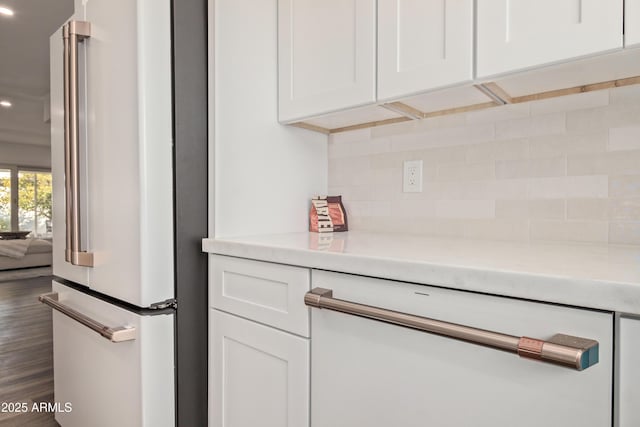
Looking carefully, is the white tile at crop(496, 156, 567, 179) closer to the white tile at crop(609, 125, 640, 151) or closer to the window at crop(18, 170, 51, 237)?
the white tile at crop(609, 125, 640, 151)

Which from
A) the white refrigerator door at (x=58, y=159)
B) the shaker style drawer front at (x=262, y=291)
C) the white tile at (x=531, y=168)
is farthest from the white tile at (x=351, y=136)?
the white refrigerator door at (x=58, y=159)

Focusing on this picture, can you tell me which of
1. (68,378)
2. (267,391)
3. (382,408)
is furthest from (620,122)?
(68,378)

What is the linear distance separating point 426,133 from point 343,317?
805mm

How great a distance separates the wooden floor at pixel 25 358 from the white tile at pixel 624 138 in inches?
100

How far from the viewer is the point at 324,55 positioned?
1269mm

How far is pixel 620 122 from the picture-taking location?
1.03m

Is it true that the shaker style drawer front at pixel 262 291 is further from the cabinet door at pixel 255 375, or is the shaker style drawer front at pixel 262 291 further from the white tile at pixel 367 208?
the white tile at pixel 367 208

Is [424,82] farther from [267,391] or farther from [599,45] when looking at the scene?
[267,391]

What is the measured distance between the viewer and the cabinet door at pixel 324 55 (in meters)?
1.16

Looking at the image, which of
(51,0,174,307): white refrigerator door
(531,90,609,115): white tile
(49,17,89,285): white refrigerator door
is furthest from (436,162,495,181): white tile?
(49,17,89,285): white refrigerator door

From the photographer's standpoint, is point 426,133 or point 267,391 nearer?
point 267,391

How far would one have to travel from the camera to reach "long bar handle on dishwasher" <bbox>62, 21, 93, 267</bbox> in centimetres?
131

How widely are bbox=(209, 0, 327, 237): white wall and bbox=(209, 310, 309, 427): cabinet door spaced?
0.34 meters

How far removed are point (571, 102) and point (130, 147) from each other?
1319mm
